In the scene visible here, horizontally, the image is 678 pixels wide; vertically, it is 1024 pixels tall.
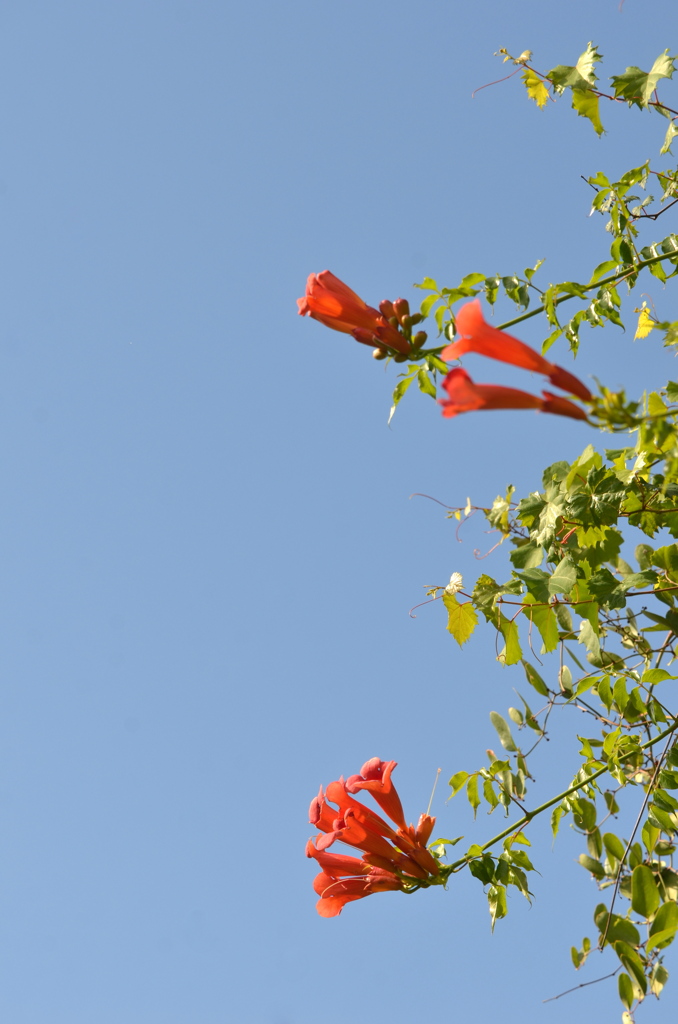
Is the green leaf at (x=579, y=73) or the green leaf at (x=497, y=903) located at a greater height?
the green leaf at (x=579, y=73)

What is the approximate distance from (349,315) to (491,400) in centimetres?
148

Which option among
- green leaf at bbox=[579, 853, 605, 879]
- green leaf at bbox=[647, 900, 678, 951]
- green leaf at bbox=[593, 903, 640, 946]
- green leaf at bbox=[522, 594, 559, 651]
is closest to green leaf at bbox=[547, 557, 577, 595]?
green leaf at bbox=[522, 594, 559, 651]

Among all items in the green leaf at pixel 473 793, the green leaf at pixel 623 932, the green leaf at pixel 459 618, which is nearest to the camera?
the green leaf at pixel 623 932

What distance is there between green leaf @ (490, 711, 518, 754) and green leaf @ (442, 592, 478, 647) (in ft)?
2.24

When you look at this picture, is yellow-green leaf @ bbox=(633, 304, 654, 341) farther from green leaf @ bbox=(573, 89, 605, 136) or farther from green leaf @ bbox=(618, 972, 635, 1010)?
green leaf @ bbox=(618, 972, 635, 1010)

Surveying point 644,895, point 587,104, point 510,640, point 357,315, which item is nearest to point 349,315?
point 357,315

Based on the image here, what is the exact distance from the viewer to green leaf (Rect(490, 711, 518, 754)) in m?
4.45

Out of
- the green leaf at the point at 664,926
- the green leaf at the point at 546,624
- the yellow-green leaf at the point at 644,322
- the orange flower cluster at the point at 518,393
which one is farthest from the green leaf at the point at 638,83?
the green leaf at the point at 664,926

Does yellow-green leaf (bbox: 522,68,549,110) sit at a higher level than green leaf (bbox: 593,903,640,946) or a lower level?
higher

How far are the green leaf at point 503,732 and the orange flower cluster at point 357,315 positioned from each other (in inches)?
81.9

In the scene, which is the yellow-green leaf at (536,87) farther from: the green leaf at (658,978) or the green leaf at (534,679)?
the green leaf at (658,978)

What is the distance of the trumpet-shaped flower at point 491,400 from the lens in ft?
7.05

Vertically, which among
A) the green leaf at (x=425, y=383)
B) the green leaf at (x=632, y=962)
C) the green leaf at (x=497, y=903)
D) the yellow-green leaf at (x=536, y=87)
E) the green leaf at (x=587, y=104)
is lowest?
the green leaf at (x=632, y=962)

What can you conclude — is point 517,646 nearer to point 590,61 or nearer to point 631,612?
point 631,612
